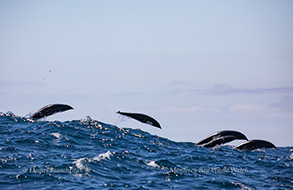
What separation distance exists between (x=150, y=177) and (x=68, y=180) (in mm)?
3706

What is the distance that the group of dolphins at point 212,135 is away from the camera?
26.8 metres

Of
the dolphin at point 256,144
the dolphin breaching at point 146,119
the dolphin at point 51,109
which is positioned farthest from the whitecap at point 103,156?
the dolphin at point 256,144

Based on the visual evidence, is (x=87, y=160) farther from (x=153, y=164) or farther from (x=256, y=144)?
(x=256, y=144)

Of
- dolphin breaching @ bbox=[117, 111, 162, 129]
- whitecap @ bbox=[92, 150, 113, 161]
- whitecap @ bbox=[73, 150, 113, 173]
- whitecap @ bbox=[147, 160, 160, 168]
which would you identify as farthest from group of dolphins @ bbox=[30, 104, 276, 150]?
whitecap @ bbox=[147, 160, 160, 168]

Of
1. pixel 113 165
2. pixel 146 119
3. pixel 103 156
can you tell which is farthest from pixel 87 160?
pixel 146 119

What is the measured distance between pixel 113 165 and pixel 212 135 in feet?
33.7

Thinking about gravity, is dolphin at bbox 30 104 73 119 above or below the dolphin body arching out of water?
above

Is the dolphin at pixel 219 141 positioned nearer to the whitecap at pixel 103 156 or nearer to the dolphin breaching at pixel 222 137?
the dolphin breaching at pixel 222 137

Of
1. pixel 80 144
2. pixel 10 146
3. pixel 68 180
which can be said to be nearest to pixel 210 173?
pixel 68 180

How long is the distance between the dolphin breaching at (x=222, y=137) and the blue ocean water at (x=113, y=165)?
2.45 ft

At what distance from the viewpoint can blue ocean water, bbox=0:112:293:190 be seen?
16.2 meters

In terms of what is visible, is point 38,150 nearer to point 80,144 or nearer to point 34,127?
point 80,144

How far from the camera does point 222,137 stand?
87.8 feet

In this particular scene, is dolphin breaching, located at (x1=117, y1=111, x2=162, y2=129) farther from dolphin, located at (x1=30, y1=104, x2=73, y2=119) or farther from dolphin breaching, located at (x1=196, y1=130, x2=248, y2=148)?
dolphin, located at (x1=30, y1=104, x2=73, y2=119)
